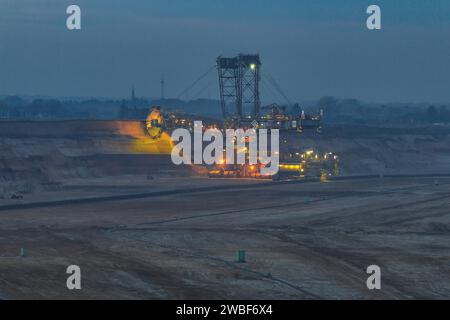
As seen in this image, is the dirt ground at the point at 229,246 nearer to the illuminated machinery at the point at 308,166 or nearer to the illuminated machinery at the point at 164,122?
the illuminated machinery at the point at 308,166

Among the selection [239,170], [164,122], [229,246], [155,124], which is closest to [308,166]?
[239,170]

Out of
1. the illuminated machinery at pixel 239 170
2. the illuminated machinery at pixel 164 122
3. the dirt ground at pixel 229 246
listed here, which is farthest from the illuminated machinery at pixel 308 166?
the dirt ground at pixel 229 246

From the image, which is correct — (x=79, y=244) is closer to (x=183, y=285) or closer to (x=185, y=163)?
(x=183, y=285)

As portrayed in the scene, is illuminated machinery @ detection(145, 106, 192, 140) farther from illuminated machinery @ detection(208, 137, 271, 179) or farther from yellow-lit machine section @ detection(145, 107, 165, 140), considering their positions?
illuminated machinery @ detection(208, 137, 271, 179)

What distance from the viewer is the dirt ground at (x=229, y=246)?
4322 centimetres

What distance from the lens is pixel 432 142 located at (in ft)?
534

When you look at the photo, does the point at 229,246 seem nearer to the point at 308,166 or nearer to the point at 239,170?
the point at 239,170

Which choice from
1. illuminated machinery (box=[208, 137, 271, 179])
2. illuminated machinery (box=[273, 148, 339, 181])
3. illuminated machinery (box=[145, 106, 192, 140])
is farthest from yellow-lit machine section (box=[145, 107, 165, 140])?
illuminated machinery (box=[273, 148, 339, 181])

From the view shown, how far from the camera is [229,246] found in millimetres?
55844

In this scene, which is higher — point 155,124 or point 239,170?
point 155,124

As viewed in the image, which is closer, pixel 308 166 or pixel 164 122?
pixel 308 166

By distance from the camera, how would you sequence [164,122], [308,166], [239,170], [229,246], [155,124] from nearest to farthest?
[229,246]
[239,170]
[308,166]
[164,122]
[155,124]

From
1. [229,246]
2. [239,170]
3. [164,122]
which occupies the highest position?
[164,122]
